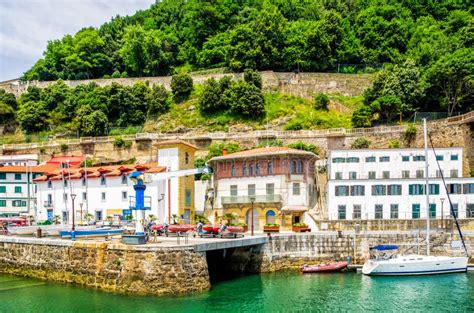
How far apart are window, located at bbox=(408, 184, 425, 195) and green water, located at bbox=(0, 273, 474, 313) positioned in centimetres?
1327

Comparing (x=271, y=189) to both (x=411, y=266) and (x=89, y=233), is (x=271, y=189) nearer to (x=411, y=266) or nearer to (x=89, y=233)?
(x=411, y=266)

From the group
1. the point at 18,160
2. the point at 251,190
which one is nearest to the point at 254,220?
the point at 251,190

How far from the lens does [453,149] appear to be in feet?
171

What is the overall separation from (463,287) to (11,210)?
181 ft

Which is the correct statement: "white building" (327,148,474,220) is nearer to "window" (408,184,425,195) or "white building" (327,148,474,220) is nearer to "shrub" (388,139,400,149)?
"window" (408,184,425,195)

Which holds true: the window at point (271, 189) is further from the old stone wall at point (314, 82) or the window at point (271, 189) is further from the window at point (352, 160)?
the old stone wall at point (314, 82)

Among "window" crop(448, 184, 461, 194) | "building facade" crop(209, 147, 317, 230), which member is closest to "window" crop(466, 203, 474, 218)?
"window" crop(448, 184, 461, 194)

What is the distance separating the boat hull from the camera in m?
37.1

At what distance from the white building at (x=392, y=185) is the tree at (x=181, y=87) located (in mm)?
38964

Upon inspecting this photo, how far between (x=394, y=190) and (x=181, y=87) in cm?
4645

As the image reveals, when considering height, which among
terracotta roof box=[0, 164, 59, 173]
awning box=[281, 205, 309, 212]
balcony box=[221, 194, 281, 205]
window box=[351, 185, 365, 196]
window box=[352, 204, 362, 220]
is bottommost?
window box=[352, 204, 362, 220]

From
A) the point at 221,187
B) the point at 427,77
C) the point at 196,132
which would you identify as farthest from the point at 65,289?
the point at 427,77

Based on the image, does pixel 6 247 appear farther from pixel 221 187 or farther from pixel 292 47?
pixel 292 47

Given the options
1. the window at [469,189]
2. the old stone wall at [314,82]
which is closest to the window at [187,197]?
the window at [469,189]
